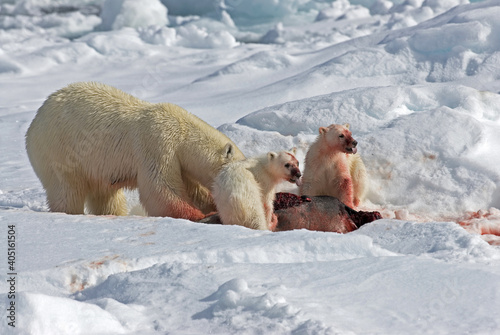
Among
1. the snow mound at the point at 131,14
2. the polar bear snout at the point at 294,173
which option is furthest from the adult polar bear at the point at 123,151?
the snow mound at the point at 131,14

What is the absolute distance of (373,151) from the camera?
7.17 m

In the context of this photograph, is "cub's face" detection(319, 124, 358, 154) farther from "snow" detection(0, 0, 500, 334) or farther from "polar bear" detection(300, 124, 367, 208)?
"snow" detection(0, 0, 500, 334)

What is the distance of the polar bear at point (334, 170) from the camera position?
248 inches

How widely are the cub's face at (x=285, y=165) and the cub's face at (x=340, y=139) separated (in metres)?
0.90

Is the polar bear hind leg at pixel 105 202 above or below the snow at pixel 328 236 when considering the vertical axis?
below

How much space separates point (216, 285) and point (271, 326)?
20.6 inches

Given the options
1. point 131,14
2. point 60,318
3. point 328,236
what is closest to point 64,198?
point 328,236

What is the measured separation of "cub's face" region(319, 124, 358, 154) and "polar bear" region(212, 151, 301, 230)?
0.88m

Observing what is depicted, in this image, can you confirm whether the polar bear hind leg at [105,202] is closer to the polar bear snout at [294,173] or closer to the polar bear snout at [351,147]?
the polar bear snout at [294,173]

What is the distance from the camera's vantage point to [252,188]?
17.2 ft

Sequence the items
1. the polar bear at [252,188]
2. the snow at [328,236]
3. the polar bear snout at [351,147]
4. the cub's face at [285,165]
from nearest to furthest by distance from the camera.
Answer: the snow at [328,236], the polar bear at [252,188], the cub's face at [285,165], the polar bear snout at [351,147]

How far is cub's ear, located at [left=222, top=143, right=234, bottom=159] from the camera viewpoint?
18.3 ft

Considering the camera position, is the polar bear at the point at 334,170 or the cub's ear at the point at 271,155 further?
the polar bear at the point at 334,170

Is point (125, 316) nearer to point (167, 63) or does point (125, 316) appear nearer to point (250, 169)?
point (250, 169)
